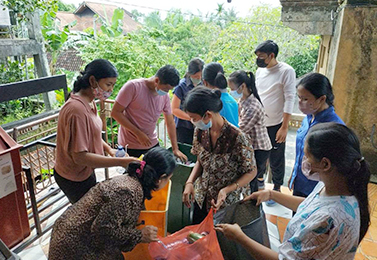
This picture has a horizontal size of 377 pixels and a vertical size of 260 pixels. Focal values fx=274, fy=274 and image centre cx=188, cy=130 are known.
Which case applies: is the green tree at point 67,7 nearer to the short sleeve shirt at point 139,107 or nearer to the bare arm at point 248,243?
the short sleeve shirt at point 139,107

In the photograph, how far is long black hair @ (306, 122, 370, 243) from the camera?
0.98m

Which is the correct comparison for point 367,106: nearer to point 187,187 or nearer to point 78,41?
point 187,187

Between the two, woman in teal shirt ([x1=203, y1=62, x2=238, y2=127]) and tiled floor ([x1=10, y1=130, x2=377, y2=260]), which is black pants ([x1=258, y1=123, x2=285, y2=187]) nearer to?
tiled floor ([x1=10, y1=130, x2=377, y2=260])

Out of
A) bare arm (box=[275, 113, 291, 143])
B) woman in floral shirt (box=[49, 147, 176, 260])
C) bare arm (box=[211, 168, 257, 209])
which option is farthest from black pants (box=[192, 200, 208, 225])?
bare arm (box=[275, 113, 291, 143])

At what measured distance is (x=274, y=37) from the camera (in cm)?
909

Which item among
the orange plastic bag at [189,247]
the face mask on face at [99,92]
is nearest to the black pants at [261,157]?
the orange plastic bag at [189,247]

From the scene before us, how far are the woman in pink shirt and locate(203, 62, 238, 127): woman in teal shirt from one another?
3.50 ft

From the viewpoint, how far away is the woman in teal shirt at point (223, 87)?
248cm

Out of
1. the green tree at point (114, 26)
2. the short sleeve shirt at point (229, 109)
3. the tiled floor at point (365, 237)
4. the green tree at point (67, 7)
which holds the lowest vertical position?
the tiled floor at point (365, 237)

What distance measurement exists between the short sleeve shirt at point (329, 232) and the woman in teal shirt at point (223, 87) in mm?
1522

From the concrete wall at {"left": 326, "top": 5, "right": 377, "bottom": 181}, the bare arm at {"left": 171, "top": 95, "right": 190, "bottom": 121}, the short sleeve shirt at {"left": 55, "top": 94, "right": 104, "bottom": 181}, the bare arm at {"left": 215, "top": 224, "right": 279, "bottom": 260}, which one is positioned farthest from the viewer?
the concrete wall at {"left": 326, "top": 5, "right": 377, "bottom": 181}

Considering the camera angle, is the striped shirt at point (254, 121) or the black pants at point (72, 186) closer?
the black pants at point (72, 186)

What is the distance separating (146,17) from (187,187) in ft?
44.5

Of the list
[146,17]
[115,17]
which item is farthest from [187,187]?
[146,17]
